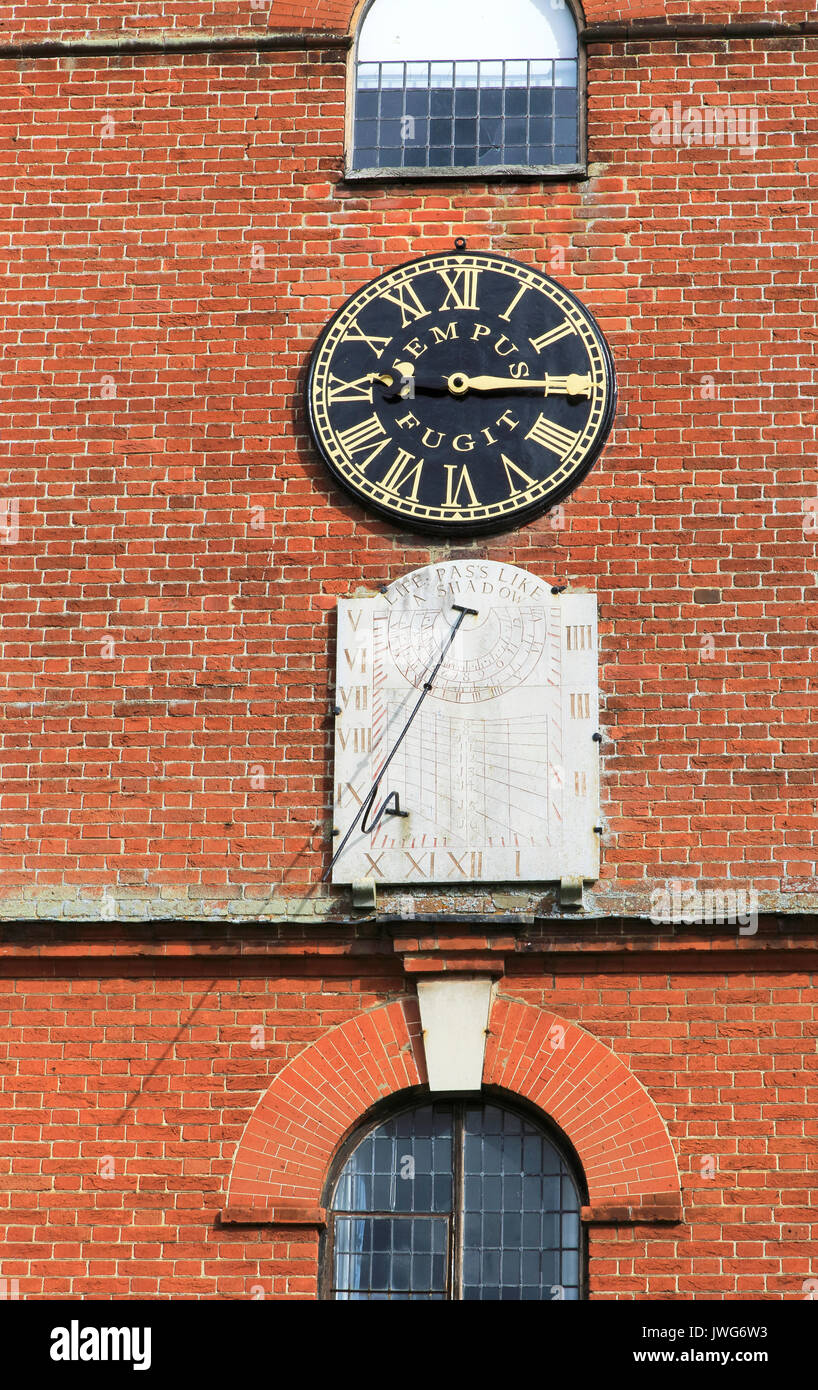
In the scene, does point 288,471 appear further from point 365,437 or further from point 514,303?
point 514,303

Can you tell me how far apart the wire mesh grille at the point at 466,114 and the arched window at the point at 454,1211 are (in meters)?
6.02

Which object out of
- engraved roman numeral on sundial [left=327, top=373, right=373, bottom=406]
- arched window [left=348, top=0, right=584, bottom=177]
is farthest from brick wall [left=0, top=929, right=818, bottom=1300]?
arched window [left=348, top=0, right=584, bottom=177]

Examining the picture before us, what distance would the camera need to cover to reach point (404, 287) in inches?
596

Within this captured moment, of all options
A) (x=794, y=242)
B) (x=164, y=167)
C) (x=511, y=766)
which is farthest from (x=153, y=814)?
(x=794, y=242)

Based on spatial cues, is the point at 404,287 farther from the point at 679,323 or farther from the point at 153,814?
the point at 153,814

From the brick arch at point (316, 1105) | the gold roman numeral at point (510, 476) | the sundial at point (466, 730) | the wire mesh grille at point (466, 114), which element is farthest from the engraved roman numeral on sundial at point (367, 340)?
the brick arch at point (316, 1105)

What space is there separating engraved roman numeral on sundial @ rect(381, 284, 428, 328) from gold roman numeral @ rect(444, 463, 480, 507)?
3.31 feet

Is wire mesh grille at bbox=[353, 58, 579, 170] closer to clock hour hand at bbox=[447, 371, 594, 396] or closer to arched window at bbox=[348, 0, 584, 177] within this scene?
arched window at bbox=[348, 0, 584, 177]

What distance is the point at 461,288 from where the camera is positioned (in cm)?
1509

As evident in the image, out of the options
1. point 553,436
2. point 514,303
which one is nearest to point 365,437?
point 553,436

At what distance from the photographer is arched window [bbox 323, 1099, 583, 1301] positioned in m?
13.4

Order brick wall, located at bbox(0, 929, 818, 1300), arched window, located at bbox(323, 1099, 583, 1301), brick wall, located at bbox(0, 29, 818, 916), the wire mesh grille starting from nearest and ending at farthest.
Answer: brick wall, located at bbox(0, 929, 818, 1300) → arched window, located at bbox(323, 1099, 583, 1301) → brick wall, located at bbox(0, 29, 818, 916) → the wire mesh grille

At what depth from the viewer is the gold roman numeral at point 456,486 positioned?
14633mm

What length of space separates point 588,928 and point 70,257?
5.40m
